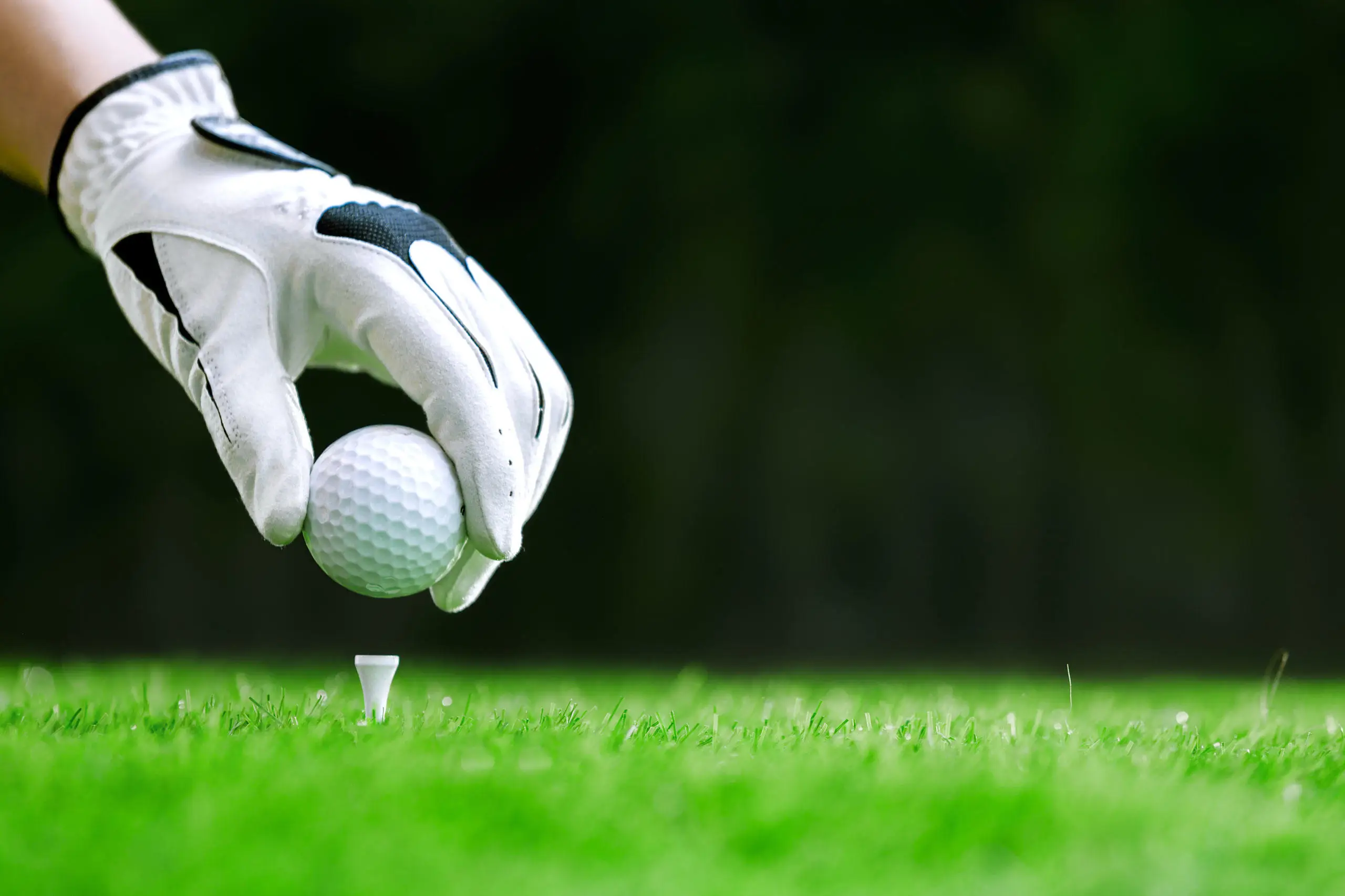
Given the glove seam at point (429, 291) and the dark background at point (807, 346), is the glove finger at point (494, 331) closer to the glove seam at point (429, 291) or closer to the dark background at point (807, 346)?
the glove seam at point (429, 291)

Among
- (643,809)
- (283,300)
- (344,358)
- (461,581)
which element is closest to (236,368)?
(283,300)

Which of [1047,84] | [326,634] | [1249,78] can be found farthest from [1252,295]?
[326,634]

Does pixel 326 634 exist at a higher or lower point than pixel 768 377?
lower

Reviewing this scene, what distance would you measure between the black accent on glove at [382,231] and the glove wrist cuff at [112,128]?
430 mm

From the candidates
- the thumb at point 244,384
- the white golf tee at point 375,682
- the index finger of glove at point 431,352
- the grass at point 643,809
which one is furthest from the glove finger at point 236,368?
the grass at point 643,809

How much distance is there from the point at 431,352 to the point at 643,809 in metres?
0.98

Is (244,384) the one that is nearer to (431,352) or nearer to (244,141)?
(431,352)

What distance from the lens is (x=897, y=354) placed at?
8672 mm

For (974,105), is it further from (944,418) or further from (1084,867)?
(1084,867)

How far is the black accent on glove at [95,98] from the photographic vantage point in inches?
86.6

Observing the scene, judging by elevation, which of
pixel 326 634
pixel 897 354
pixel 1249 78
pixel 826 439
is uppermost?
pixel 1249 78

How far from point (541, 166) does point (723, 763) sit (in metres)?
7.54

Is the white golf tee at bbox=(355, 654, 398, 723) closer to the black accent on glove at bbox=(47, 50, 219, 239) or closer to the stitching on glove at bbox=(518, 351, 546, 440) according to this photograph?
the stitching on glove at bbox=(518, 351, 546, 440)

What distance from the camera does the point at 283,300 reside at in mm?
2125
